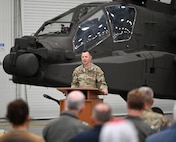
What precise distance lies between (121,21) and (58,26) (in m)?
1.33

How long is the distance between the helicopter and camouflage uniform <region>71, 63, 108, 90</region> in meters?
0.52

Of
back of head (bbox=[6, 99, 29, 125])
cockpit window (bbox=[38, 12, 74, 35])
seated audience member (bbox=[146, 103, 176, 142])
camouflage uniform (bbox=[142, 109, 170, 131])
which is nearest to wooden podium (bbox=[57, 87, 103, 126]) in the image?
camouflage uniform (bbox=[142, 109, 170, 131])

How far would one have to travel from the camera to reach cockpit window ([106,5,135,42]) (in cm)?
1028

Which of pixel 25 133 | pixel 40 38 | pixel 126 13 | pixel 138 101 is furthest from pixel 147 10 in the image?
pixel 25 133

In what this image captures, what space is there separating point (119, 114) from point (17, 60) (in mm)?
8632

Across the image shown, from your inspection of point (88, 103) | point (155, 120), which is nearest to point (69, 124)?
point (155, 120)

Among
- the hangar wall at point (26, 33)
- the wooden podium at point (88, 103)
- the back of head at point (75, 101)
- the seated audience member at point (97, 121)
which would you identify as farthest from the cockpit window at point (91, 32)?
the hangar wall at point (26, 33)

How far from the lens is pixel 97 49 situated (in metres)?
9.99

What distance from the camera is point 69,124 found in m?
4.88

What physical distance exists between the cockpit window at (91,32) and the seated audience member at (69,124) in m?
4.95

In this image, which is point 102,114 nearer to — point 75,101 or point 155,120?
point 75,101

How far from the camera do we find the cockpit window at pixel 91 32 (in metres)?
9.90

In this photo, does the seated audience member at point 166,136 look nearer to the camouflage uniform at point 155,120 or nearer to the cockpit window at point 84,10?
the camouflage uniform at point 155,120

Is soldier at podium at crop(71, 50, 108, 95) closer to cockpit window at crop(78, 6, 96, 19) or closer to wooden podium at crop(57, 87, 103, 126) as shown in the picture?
wooden podium at crop(57, 87, 103, 126)
